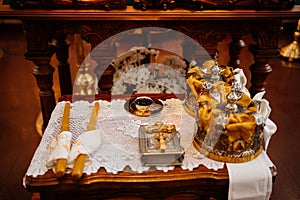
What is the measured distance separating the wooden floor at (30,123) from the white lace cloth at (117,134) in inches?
19.6

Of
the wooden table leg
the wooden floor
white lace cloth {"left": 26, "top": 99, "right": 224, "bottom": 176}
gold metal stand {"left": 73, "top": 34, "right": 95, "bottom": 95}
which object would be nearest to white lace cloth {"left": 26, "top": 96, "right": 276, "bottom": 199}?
white lace cloth {"left": 26, "top": 99, "right": 224, "bottom": 176}

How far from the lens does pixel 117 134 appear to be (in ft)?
4.27

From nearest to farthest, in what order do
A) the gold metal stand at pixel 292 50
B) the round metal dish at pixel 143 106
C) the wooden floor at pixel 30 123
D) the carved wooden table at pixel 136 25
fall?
the round metal dish at pixel 143 106, the carved wooden table at pixel 136 25, the wooden floor at pixel 30 123, the gold metal stand at pixel 292 50

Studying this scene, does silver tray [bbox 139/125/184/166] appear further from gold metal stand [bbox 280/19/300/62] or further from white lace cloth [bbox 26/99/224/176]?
gold metal stand [bbox 280/19/300/62]

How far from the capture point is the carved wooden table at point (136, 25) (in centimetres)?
159

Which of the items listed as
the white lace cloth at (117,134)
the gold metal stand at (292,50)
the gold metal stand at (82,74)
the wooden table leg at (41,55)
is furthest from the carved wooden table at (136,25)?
the gold metal stand at (292,50)

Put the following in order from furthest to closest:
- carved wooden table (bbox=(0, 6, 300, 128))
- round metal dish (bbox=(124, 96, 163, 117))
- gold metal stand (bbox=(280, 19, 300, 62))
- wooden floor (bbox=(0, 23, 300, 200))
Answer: gold metal stand (bbox=(280, 19, 300, 62)) < wooden floor (bbox=(0, 23, 300, 200)) < carved wooden table (bbox=(0, 6, 300, 128)) < round metal dish (bbox=(124, 96, 163, 117))

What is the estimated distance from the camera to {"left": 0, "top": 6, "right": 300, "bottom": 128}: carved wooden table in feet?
5.21

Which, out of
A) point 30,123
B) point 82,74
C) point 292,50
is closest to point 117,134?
point 30,123

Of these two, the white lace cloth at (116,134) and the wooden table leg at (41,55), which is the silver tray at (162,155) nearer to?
the white lace cloth at (116,134)

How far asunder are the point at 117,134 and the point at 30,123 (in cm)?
105

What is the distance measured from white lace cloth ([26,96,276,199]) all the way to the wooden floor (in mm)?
499

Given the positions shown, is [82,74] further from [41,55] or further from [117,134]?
[117,134]

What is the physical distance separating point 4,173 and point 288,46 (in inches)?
93.5
